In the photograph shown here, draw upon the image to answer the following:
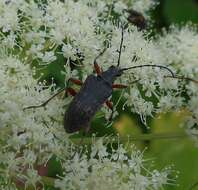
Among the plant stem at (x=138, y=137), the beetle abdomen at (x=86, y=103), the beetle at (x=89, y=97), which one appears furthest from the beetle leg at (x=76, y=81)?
the plant stem at (x=138, y=137)

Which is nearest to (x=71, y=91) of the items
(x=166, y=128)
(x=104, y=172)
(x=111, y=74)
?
(x=111, y=74)

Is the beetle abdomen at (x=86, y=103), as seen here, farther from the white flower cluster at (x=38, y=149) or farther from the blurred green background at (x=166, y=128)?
the blurred green background at (x=166, y=128)

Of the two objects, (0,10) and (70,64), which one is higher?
(0,10)

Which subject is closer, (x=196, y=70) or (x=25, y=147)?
(x=25, y=147)

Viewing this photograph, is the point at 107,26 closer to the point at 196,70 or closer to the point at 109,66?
the point at 109,66

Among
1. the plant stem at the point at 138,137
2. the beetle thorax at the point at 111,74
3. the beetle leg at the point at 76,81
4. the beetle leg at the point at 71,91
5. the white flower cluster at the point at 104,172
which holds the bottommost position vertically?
the white flower cluster at the point at 104,172

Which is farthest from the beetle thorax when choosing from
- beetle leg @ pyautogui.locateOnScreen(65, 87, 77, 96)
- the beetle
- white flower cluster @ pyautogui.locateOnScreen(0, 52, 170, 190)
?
white flower cluster @ pyautogui.locateOnScreen(0, 52, 170, 190)

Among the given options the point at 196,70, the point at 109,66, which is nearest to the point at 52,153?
the point at 109,66

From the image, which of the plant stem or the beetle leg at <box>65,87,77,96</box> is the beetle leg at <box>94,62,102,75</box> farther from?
the plant stem
